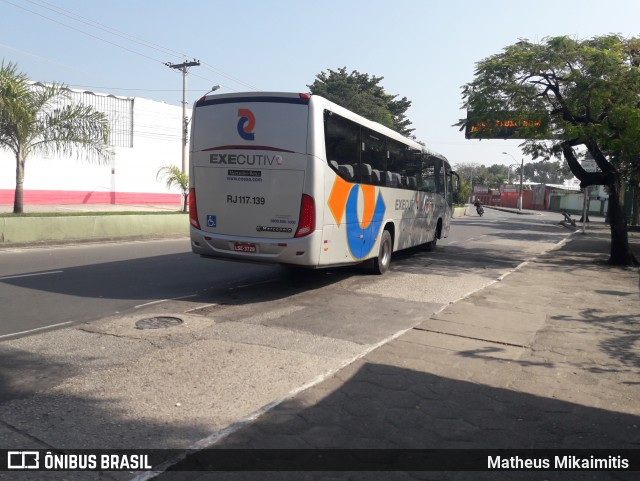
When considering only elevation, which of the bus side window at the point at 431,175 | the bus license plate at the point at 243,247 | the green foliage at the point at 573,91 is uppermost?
the green foliage at the point at 573,91

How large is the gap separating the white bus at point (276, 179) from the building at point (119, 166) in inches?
1093

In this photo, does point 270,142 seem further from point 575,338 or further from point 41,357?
point 575,338

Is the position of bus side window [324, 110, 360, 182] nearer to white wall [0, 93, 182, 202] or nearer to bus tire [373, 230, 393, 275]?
bus tire [373, 230, 393, 275]

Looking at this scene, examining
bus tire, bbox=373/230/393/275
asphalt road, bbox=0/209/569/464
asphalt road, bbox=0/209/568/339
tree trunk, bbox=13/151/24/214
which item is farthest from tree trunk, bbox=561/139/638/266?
tree trunk, bbox=13/151/24/214

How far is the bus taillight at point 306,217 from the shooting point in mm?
8758

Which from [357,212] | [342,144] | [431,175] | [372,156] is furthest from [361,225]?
[431,175]

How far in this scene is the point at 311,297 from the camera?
30.3ft

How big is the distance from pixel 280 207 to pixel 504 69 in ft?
31.1

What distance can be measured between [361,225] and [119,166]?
32949 millimetres

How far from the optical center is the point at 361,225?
1053 cm

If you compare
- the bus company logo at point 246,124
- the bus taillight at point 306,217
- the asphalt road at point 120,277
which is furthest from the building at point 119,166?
the bus taillight at point 306,217

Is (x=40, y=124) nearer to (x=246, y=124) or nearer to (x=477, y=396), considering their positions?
(x=246, y=124)

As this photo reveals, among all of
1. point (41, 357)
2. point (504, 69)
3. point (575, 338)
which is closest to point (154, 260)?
point (41, 357)

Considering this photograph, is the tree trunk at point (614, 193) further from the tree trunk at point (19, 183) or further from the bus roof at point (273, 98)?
the tree trunk at point (19, 183)
